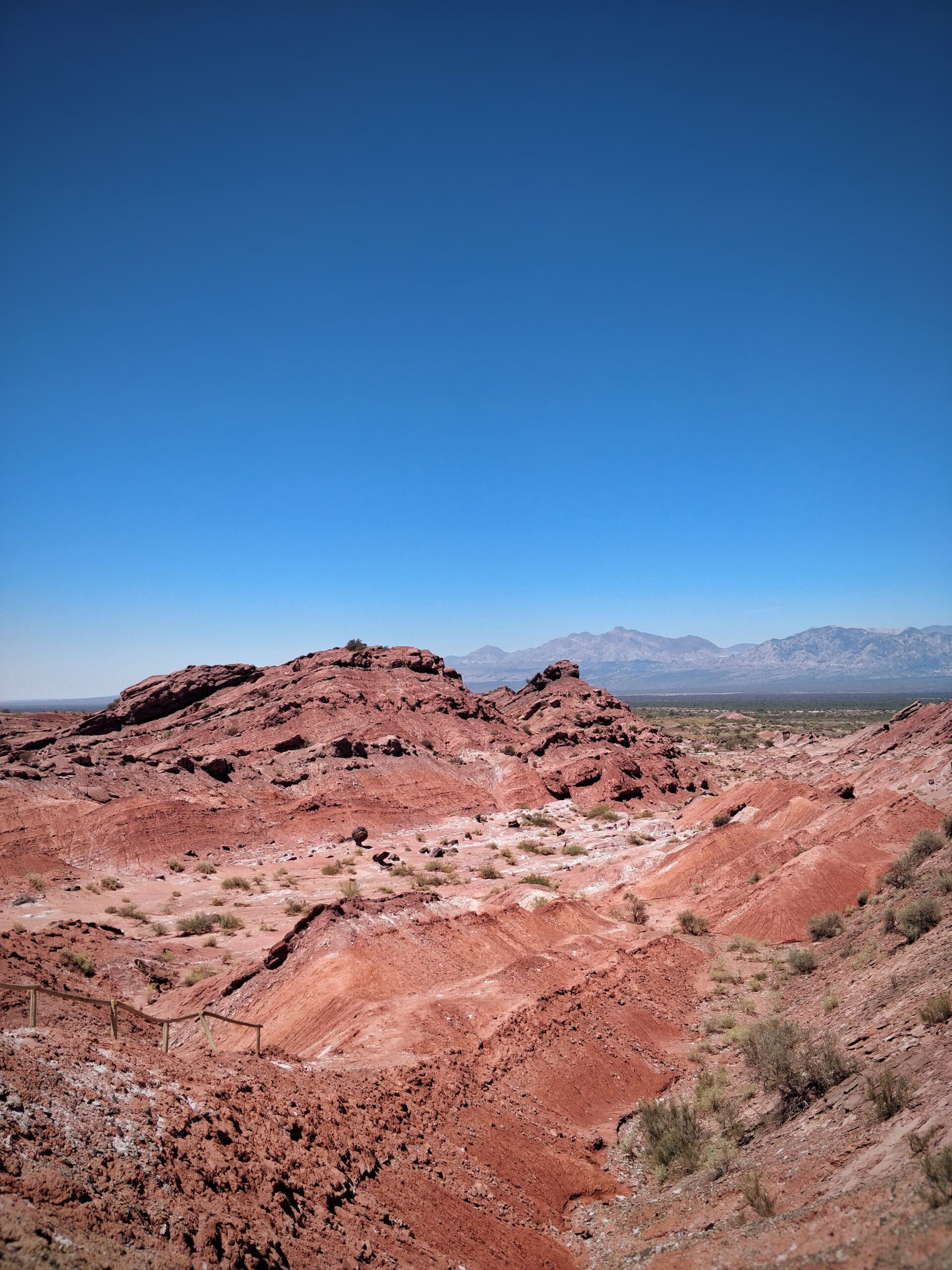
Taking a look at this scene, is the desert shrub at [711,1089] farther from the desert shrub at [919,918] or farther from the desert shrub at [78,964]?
the desert shrub at [78,964]

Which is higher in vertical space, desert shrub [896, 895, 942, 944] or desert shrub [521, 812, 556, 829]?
desert shrub [896, 895, 942, 944]

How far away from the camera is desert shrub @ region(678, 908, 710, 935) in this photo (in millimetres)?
21266

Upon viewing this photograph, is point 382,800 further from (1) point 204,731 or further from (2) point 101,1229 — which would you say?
(2) point 101,1229

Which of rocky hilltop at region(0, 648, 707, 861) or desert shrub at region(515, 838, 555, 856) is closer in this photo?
rocky hilltop at region(0, 648, 707, 861)

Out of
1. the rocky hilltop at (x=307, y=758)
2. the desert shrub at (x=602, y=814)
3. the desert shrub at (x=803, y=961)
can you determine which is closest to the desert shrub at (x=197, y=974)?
the desert shrub at (x=803, y=961)

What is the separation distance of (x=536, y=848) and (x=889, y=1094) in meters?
28.8

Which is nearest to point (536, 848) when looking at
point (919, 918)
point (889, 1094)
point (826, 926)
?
point (826, 926)

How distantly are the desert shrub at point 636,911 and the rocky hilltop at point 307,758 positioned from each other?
19728 millimetres

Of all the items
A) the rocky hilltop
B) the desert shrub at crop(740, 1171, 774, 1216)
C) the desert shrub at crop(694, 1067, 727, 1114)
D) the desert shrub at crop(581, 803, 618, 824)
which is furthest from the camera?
the desert shrub at crop(581, 803, 618, 824)

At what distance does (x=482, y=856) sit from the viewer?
35.2 metres

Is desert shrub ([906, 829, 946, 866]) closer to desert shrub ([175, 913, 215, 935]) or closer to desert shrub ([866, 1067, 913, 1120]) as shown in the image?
desert shrub ([866, 1067, 913, 1120])

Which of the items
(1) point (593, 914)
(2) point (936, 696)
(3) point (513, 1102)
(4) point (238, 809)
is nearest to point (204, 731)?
(4) point (238, 809)

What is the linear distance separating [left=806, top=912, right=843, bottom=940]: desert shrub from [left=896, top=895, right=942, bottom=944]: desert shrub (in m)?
4.23

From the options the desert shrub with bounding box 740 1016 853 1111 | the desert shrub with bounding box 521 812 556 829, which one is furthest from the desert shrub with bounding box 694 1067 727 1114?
the desert shrub with bounding box 521 812 556 829
